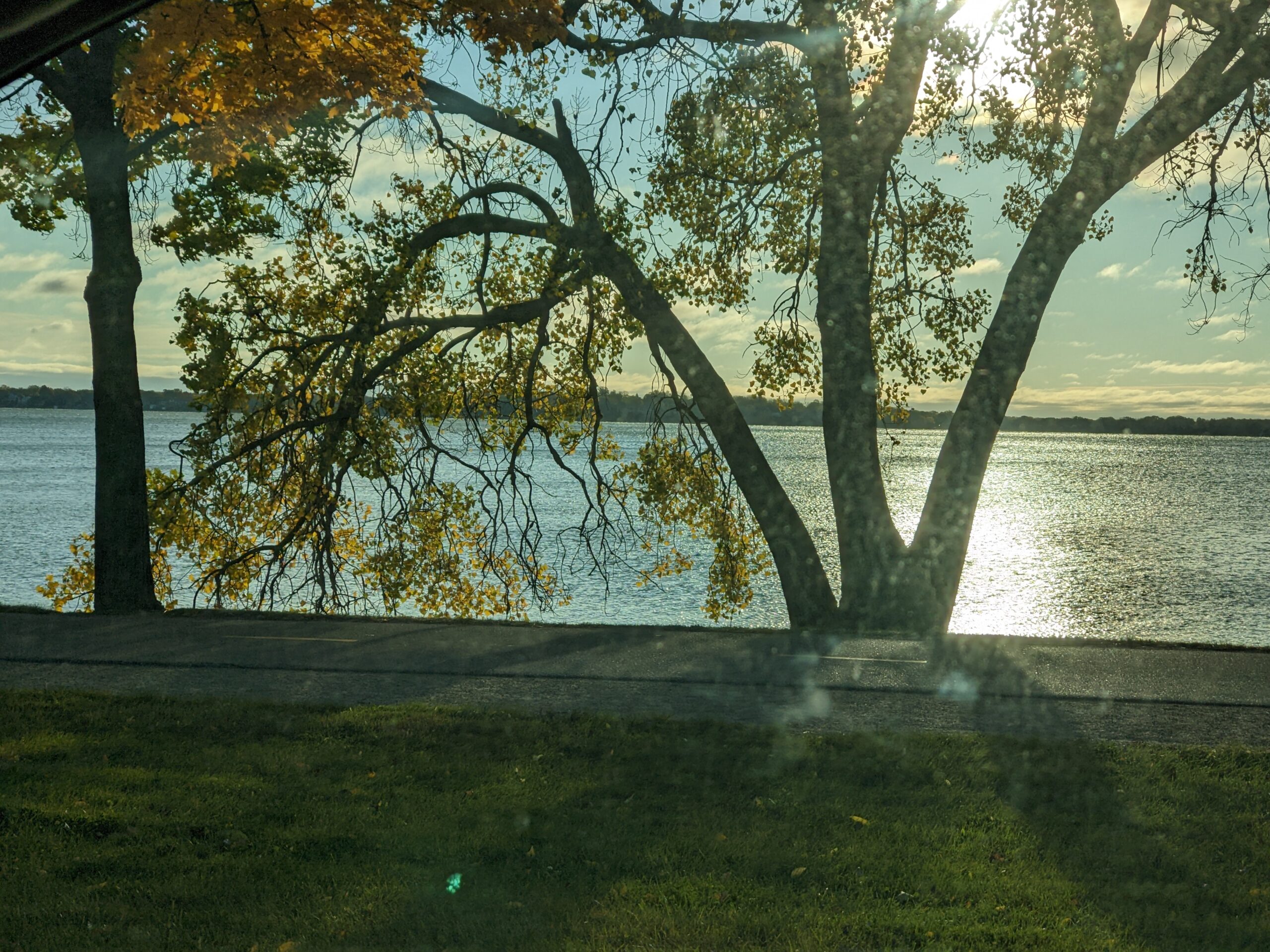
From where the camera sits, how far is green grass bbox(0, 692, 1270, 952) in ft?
13.9

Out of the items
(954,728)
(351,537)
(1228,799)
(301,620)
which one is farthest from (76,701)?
(351,537)

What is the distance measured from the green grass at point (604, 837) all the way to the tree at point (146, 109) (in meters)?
4.10

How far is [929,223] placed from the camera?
15.7 metres

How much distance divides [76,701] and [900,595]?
8.28 metres

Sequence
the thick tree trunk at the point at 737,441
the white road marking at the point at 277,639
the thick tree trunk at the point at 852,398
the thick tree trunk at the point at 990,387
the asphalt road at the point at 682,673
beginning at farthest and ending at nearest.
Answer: the thick tree trunk at the point at 737,441 < the thick tree trunk at the point at 852,398 < the thick tree trunk at the point at 990,387 < the white road marking at the point at 277,639 < the asphalt road at the point at 682,673

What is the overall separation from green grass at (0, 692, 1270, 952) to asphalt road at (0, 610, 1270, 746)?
30.6 inches

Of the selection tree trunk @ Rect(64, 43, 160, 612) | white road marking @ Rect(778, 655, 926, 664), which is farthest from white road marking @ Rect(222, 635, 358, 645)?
white road marking @ Rect(778, 655, 926, 664)

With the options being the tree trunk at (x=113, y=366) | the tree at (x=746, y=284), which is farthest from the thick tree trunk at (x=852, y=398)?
the tree trunk at (x=113, y=366)

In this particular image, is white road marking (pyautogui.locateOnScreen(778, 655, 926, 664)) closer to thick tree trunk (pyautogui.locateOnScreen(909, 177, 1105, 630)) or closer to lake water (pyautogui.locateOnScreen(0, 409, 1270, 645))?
thick tree trunk (pyautogui.locateOnScreen(909, 177, 1105, 630))

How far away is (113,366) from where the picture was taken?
41.9 ft

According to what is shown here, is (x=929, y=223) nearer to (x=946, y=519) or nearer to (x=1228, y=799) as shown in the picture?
(x=946, y=519)

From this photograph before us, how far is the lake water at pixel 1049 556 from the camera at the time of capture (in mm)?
29203

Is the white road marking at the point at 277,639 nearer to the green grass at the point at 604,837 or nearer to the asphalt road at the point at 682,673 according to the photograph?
the asphalt road at the point at 682,673

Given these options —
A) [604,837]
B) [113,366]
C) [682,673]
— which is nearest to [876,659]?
[682,673]
